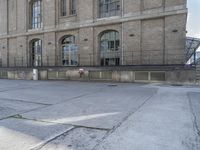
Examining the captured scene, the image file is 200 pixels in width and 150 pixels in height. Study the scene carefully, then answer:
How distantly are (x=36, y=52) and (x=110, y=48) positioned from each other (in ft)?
33.7

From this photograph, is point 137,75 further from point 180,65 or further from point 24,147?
point 24,147

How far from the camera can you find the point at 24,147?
337 cm

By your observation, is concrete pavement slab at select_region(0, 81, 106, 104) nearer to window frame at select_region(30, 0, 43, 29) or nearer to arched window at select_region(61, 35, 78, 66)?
arched window at select_region(61, 35, 78, 66)

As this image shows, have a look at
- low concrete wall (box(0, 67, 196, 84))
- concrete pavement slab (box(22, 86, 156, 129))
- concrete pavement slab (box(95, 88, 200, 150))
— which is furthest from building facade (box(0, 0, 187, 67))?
concrete pavement slab (box(95, 88, 200, 150))

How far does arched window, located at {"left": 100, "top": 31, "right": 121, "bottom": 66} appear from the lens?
18.1m

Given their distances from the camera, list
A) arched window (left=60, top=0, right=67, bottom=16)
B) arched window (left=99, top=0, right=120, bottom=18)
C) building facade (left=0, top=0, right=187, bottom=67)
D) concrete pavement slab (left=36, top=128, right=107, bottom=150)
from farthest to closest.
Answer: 1. arched window (left=60, top=0, right=67, bottom=16)
2. arched window (left=99, top=0, right=120, bottom=18)
3. building facade (left=0, top=0, right=187, bottom=67)
4. concrete pavement slab (left=36, top=128, right=107, bottom=150)

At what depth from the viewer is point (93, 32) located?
1878cm

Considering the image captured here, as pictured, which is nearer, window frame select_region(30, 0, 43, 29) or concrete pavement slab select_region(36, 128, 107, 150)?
concrete pavement slab select_region(36, 128, 107, 150)

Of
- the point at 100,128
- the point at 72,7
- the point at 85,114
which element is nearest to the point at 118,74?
the point at 72,7

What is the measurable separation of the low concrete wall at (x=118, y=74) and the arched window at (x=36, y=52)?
238 cm

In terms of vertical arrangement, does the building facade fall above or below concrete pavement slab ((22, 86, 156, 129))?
above

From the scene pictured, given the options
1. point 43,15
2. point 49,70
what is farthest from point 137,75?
point 43,15

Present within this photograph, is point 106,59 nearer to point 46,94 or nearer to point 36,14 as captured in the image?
point 46,94

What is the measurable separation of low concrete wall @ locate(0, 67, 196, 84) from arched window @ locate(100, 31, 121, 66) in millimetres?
2184
